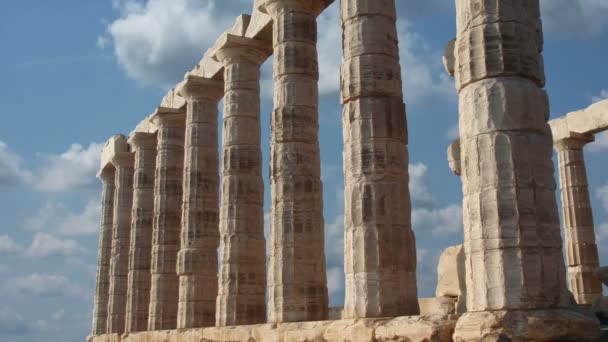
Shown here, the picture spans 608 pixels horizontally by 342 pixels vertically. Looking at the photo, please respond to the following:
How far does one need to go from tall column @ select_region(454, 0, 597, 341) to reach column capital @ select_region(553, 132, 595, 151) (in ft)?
56.6

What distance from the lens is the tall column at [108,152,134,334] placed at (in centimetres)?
3434

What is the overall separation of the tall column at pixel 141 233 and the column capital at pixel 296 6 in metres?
13.5

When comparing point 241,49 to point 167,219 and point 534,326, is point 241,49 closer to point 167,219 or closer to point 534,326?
point 167,219

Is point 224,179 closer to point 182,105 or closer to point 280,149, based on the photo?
point 280,149

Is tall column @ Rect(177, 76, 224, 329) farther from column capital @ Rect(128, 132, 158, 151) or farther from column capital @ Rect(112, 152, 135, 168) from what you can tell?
column capital @ Rect(112, 152, 135, 168)

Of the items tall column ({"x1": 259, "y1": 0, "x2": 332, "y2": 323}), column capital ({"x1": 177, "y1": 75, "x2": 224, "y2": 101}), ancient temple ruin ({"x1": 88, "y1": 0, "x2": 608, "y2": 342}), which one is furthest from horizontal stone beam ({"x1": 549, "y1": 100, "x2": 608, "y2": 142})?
column capital ({"x1": 177, "y1": 75, "x2": 224, "y2": 101})

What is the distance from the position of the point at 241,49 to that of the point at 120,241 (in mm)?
14987

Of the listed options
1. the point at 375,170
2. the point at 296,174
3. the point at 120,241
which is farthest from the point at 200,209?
the point at 375,170

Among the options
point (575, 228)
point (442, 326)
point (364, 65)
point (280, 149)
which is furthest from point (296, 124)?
point (575, 228)

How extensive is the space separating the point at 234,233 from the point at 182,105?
26.8 feet

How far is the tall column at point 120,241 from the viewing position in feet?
113

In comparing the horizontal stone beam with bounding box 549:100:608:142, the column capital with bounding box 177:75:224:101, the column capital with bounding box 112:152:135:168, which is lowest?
the horizontal stone beam with bounding box 549:100:608:142

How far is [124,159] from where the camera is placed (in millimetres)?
36562

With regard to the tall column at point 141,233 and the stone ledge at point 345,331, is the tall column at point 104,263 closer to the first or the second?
the tall column at point 141,233
